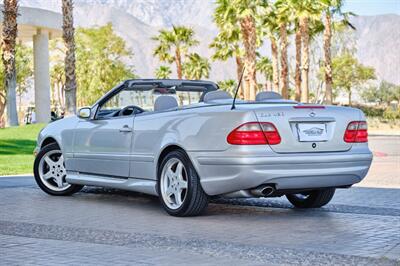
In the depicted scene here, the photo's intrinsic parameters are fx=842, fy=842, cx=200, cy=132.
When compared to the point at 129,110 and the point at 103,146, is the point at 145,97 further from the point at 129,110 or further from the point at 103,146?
the point at 103,146

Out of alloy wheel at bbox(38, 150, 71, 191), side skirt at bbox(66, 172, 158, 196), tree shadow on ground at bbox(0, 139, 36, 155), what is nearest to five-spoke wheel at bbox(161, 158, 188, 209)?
side skirt at bbox(66, 172, 158, 196)

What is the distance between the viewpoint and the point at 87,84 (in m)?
82.4

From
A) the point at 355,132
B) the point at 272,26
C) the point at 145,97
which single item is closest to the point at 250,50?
the point at 272,26

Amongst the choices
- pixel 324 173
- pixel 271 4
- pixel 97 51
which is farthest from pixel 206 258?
pixel 97 51

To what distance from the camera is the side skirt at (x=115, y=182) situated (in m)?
9.69

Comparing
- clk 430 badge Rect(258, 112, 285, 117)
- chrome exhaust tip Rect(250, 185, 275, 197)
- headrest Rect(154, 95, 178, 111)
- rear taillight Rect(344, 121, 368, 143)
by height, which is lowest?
chrome exhaust tip Rect(250, 185, 275, 197)

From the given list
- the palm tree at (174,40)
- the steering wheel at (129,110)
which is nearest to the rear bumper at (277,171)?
the steering wheel at (129,110)

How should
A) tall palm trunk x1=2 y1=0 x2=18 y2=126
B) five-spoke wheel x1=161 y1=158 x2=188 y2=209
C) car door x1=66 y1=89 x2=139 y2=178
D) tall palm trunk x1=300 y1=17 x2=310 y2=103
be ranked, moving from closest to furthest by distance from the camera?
five-spoke wheel x1=161 y1=158 x2=188 y2=209, car door x1=66 y1=89 x2=139 y2=178, tall palm trunk x1=2 y1=0 x2=18 y2=126, tall palm trunk x1=300 y1=17 x2=310 y2=103

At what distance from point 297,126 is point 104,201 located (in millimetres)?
3302

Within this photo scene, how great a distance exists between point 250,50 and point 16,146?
58.4 feet

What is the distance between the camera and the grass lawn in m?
17.8

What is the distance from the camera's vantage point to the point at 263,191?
8641mm

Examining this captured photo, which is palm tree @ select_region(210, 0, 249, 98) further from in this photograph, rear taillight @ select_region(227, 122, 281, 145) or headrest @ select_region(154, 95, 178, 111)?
rear taillight @ select_region(227, 122, 281, 145)

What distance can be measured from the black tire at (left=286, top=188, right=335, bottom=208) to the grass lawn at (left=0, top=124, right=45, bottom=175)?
25.2 feet
